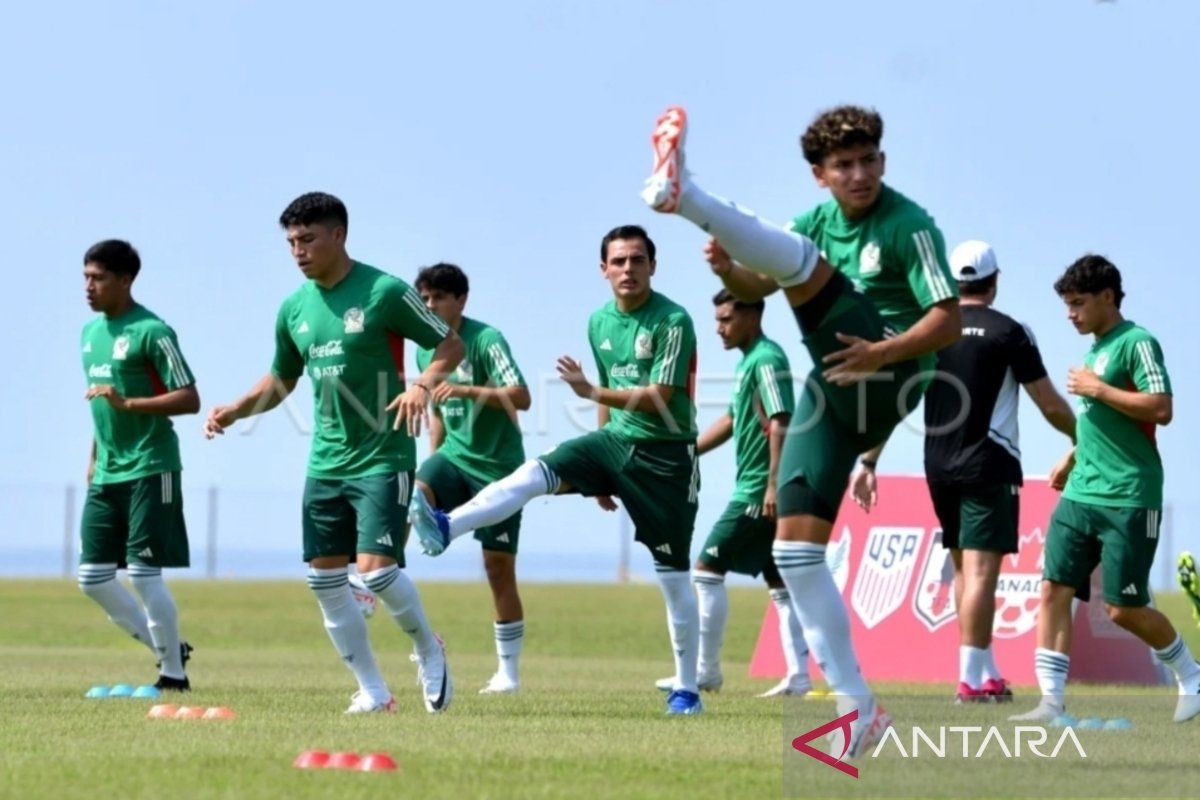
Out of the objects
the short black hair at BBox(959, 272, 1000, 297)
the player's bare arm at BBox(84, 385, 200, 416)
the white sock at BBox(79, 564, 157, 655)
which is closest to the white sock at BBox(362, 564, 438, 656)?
the player's bare arm at BBox(84, 385, 200, 416)

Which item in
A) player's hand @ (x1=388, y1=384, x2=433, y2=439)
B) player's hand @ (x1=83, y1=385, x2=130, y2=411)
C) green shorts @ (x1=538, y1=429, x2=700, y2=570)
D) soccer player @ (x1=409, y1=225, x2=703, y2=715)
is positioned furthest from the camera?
player's hand @ (x1=83, y1=385, x2=130, y2=411)

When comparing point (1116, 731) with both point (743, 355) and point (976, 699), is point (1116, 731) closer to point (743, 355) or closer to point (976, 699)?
point (976, 699)

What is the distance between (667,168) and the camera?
674cm

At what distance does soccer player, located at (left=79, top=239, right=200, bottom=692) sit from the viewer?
1209 centimetres

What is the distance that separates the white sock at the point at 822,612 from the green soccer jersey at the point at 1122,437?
3139 millimetres

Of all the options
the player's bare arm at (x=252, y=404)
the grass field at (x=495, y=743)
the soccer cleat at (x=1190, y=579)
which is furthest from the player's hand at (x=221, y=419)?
the soccer cleat at (x=1190, y=579)

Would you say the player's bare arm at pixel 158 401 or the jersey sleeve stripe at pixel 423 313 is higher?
the jersey sleeve stripe at pixel 423 313

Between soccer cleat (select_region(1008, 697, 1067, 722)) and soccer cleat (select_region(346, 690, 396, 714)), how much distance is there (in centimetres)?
303

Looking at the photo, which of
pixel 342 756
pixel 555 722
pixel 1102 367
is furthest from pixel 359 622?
pixel 1102 367

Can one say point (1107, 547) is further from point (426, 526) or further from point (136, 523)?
point (136, 523)

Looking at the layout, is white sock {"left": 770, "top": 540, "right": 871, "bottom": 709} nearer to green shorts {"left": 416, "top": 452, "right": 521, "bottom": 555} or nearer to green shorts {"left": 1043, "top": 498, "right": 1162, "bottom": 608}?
green shorts {"left": 1043, "top": 498, "right": 1162, "bottom": 608}

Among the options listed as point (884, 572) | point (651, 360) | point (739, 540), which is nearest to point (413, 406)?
point (651, 360)

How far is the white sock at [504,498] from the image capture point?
9.88 meters

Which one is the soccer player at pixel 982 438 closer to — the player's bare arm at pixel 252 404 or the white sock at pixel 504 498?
the white sock at pixel 504 498
